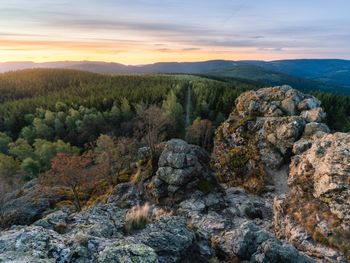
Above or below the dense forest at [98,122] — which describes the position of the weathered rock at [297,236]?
above

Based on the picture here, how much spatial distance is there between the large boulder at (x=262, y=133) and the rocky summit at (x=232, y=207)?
0.59 ft

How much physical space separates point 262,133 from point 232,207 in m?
17.1

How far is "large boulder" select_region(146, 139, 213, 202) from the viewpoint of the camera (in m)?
44.5

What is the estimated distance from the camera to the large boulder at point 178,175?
4453cm

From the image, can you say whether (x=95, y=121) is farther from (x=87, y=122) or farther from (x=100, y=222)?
(x=100, y=222)

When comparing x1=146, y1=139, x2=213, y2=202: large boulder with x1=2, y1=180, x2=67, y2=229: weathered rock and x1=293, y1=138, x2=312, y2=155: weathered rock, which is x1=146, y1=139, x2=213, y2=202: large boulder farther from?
x1=2, y1=180, x2=67, y2=229: weathered rock

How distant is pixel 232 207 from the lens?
4159 centimetres

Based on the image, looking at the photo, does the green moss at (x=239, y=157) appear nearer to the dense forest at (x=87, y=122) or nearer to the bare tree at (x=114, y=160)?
the bare tree at (x=114, y=160)

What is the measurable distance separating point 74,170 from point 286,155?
33.4 m

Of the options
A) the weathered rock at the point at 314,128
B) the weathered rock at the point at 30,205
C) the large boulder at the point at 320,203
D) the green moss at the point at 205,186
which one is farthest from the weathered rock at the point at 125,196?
the weathered rock at the point at 314,128

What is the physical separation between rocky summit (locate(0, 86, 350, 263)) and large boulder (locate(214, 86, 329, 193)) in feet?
0.59

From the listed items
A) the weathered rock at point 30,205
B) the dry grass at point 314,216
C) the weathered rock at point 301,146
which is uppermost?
the weathered rock at point 301,146

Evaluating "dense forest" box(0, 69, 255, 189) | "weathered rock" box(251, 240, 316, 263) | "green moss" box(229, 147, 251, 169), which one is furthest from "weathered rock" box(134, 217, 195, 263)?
"dense forest" box(0, 69, 255, 189)

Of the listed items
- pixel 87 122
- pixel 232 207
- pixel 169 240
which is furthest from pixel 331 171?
pixel 87 122
